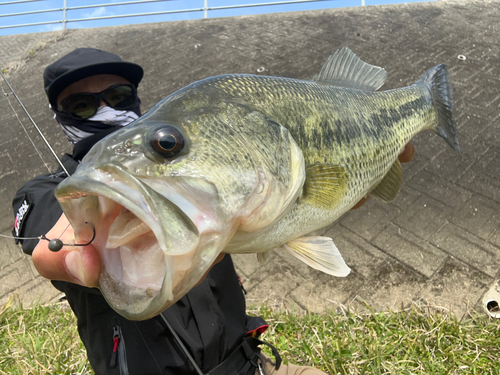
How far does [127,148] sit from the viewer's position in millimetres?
916

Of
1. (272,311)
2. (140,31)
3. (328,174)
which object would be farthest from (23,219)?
(140,31)

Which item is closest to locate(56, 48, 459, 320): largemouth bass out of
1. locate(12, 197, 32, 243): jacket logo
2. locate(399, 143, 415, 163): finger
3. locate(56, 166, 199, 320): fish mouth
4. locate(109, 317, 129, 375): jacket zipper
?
locate(56, 166, 199, 320): fish mouth

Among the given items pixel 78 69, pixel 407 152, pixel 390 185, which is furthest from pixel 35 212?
pixel 407 152

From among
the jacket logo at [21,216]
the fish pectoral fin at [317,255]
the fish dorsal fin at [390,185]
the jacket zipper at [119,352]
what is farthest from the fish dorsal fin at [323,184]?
the jacket logo at [21,216]

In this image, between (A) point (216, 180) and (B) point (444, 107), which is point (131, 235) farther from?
(B) point (444, 107)

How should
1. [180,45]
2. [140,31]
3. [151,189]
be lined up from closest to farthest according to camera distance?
[151,189] < [180,45] < [140,31]

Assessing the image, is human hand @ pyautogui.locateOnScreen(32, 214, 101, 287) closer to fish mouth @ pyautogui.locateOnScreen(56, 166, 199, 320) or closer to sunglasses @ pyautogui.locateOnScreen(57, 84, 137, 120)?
fish mouth @ pyautogui.locateOnScreen(56, 166, 199, 320)

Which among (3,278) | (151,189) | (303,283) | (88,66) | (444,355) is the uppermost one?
(151,189)

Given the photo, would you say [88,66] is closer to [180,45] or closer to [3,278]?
[3,278]

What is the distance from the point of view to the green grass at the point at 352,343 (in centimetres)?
243

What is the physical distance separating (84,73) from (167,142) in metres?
1.29

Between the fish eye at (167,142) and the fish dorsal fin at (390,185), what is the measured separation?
132 cm

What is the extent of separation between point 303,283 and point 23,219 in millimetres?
2404

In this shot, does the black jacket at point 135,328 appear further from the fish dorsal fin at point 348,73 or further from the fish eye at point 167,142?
the fish dorsal fin at point 348,73
